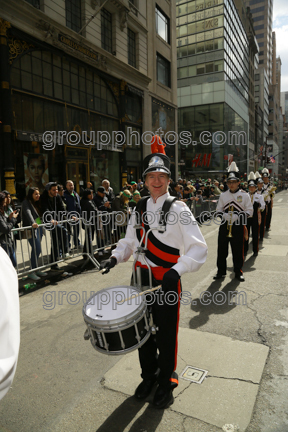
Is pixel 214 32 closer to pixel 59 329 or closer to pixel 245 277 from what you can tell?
pixel 245 277

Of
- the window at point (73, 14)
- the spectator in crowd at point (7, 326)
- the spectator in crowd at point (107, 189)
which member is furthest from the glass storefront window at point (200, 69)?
the spectator in crowd at point (7, 326)

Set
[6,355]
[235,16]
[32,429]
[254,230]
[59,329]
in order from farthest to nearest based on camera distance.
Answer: [235,16] < [254,230] < [59,329] < [32,429] < [6,355]

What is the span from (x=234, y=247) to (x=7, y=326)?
5908mm

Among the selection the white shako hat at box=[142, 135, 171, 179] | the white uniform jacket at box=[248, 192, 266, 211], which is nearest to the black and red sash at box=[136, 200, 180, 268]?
the white shako hat at box=[142, 135, 171, 179]

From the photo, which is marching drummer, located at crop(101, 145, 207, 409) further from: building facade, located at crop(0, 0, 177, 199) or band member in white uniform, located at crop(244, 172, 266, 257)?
building facade, located at crop(0, 0, 177, 199)

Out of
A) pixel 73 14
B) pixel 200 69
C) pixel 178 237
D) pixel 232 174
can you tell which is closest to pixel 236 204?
pixel 232 174

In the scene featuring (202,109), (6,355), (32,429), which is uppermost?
(202,109)

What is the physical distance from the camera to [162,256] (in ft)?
9.37

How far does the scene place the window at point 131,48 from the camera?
19.9 m

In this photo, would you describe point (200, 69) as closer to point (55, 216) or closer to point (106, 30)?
point (106, 30)

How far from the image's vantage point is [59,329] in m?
4.30

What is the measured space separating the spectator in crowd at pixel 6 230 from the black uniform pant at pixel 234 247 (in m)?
4.19

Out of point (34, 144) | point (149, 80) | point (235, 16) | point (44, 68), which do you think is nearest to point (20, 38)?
point (44, 68)

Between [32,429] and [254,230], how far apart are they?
718 centimetres
